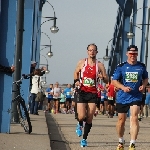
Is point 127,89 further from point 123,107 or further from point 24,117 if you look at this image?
point 24,117

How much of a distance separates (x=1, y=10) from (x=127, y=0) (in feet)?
117

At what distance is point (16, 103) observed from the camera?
44.9 ft

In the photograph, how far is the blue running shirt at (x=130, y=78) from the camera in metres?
10.8

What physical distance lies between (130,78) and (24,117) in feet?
11.6

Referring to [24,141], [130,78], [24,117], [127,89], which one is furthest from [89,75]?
[24,117]

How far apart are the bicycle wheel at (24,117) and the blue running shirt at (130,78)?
2444 millimetres

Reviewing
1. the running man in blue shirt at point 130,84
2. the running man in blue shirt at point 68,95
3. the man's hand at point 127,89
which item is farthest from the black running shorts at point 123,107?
the running man in blue shirt at point 68,95

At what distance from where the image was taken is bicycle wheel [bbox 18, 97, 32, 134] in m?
12.8

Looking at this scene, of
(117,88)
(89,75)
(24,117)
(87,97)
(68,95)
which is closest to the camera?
(117,88)

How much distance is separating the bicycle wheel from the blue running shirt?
8.02 feet

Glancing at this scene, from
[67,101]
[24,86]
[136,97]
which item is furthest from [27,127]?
[67,101]

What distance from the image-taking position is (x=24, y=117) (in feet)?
44.9

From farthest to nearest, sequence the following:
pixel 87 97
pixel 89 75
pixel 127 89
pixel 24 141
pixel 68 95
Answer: pixel 68 95, pixel 87 97, pixel 89 75, pixel 24 141, pixel 127 89

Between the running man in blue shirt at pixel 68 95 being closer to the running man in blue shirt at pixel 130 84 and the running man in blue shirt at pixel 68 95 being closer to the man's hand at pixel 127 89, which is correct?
the running man in blue shirt at pixel 130 84
